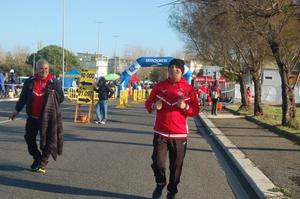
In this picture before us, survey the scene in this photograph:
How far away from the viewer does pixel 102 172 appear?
31.7ft

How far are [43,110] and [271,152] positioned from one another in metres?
5.83

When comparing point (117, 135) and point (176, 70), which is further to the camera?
point (117, 135)

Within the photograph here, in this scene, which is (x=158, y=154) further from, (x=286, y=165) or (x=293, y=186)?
(x=286, y=165)

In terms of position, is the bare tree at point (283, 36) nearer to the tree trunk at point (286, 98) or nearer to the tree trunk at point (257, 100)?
the tree trunk at point (286, 98)

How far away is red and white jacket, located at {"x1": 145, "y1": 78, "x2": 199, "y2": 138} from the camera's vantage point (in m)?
7.16

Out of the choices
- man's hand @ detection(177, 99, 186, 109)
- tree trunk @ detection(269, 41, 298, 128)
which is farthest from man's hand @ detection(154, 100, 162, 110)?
tree trunk @ detection(269, 41, 298, 128)

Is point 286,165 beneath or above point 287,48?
beneath

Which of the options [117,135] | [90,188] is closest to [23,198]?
[90,188]

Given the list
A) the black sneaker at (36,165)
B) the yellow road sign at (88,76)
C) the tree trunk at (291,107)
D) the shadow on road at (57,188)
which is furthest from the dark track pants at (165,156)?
the yellow road sign at (88,76)

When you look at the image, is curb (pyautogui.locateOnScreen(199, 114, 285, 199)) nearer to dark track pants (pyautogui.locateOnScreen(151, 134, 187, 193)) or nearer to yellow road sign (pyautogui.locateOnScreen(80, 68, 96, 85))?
dark track pants (pyautogui.locateOnScreen(151, 134, 187, 193))

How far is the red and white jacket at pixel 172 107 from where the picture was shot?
282 inches

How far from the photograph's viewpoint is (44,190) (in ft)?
26.1

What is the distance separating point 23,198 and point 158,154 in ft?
6.27

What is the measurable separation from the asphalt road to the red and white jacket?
1.16 m
